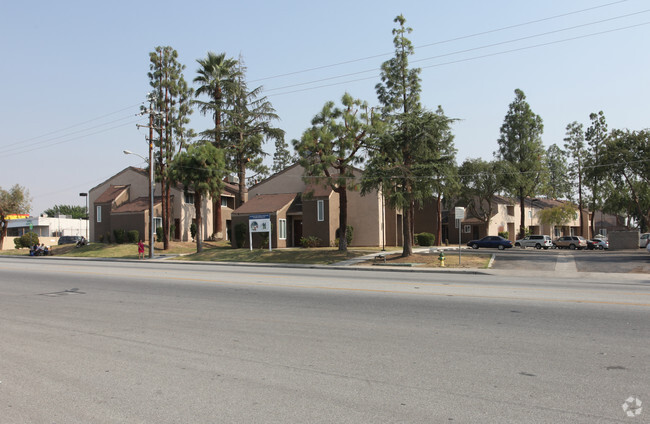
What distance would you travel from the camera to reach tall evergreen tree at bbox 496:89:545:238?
175ft

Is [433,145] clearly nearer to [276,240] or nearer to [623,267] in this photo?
[623,267]

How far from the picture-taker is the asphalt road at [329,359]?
15.5 ft

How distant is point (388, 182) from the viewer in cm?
2895

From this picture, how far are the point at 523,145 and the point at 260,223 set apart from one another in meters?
33.6

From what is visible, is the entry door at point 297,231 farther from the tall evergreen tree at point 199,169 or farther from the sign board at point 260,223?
the tall evergreen tree at point 199,169

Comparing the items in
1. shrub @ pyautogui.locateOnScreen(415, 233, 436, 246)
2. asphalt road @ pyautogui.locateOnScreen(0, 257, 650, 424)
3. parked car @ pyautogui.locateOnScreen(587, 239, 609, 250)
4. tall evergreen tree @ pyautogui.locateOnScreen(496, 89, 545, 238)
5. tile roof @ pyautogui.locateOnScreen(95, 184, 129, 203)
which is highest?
tall evergreen tree @ pyautogui.locateOnScreen(496, 89, 545, 238)

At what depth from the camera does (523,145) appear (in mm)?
54375

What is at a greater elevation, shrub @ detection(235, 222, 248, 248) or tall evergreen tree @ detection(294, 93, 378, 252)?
tall evergreen tree @ detection(294, 93, 378, 252)

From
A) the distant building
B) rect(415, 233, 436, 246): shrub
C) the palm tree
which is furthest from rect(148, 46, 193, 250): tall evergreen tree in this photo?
the distant building

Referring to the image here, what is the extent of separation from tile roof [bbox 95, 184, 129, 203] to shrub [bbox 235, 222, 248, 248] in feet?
57.0

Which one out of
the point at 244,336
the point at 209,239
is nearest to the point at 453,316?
the point at 244,336

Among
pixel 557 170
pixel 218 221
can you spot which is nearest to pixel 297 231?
pixel 218 221

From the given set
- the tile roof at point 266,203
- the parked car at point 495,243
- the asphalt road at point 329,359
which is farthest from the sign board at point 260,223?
the asphalt road at point 329,359

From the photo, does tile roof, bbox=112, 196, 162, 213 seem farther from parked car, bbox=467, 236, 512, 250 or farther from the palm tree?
parked car, bbox=467, 236, 512, 250
